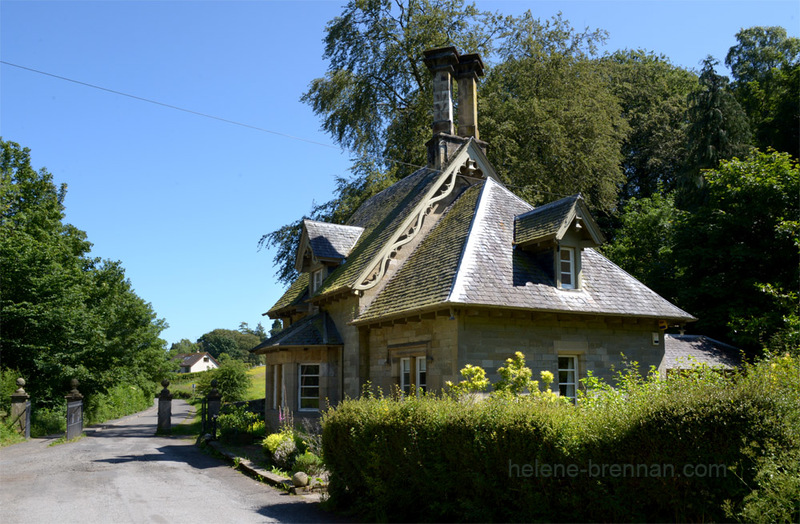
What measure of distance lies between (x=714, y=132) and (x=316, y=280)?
2438 centimetres

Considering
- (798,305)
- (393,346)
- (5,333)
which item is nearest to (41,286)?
(5,333)

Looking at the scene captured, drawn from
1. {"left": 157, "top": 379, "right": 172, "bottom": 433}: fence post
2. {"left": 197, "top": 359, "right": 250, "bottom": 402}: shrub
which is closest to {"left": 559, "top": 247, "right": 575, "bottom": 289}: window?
{"left": 157, "top": 379, "right": 172, "bottom": 433}: fence post

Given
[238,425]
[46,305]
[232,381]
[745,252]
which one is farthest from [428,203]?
[232,381]

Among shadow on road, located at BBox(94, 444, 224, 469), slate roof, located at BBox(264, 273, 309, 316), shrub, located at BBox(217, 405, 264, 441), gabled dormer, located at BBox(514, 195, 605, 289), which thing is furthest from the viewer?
slate roof, located at BBox(264, 273, 309, 316)

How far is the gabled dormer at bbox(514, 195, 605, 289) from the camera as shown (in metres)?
14.6

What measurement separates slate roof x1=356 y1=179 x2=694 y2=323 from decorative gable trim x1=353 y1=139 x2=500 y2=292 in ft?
1.50

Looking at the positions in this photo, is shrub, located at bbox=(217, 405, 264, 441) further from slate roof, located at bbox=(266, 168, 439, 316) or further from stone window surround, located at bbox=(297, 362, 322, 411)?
slate roof, located at bbox=(266, 168, 439, 316)

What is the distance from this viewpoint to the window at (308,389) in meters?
17.9

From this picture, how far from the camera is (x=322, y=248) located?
20203 mm

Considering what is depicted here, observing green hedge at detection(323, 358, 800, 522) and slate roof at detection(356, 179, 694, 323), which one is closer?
green hedge at detection(323, 358, 800, 522)

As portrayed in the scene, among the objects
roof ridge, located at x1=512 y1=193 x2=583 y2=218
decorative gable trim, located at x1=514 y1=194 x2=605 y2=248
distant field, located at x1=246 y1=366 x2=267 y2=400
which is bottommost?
distant field, located at x1=246 y1=366 x2=267 y2=400

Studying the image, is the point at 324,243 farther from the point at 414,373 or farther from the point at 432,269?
the point at 414,373

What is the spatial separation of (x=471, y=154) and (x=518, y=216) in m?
3.32

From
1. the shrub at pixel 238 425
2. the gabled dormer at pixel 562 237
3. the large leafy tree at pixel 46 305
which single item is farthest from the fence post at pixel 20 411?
the gabled dormer at pixel 562 237
